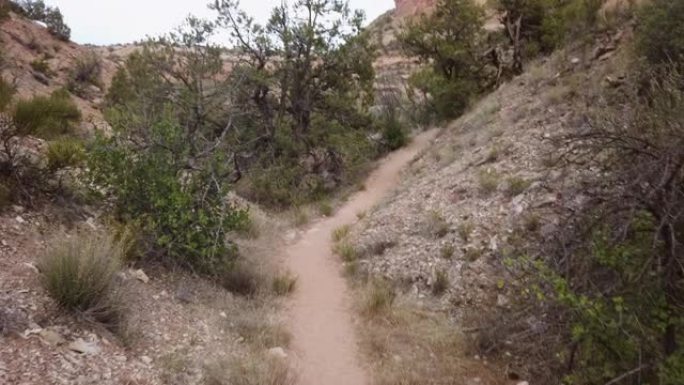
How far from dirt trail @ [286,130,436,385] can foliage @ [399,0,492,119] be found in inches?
283

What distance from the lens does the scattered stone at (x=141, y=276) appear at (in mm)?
5014

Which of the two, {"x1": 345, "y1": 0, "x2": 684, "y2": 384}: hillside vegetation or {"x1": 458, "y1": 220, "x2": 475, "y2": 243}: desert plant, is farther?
{"x1": 458, "y1": 220, "x2": 475, "y2": 243}: desert plant

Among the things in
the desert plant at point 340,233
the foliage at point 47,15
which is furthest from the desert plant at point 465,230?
the foliage at point 47,15

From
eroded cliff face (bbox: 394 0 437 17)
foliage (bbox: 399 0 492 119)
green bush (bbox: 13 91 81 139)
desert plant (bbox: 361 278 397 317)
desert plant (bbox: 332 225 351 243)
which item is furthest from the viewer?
eroded cliff face (bbox: 394 0 437 17)

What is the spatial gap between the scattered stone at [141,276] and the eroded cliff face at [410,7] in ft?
117

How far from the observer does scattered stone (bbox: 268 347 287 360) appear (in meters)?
4.54

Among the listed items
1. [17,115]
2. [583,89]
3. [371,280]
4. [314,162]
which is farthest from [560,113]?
[17,115]

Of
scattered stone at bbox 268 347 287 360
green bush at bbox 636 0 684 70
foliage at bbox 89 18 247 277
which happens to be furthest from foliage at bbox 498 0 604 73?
scattered stone at bbox 268 347 287 360

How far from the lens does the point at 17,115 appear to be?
5164mm

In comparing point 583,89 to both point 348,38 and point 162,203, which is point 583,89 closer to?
point 348,38

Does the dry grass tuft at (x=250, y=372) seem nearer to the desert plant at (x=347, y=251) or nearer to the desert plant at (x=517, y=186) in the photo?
the desert plant at (x=347, y=251)

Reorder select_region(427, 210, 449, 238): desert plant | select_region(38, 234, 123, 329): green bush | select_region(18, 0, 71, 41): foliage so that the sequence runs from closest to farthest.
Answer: select_region(38, 234, 123, 329): green bush, select_region(427, 210, 449, 238): desert plant, select_region(18, 0, 71, 41): foliage

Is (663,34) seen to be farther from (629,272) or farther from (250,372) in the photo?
(250,372)

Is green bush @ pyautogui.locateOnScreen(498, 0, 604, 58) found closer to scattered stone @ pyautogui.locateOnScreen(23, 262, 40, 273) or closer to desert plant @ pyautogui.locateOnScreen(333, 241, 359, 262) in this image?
desert plant @ pyautogui.locateOnScreen(333, 241, 359, 262)
